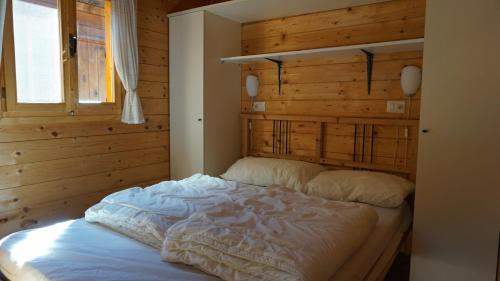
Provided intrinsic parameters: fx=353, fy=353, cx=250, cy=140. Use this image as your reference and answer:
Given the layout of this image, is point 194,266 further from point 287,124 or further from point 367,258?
point 287,124

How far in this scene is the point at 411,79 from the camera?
2428 mm

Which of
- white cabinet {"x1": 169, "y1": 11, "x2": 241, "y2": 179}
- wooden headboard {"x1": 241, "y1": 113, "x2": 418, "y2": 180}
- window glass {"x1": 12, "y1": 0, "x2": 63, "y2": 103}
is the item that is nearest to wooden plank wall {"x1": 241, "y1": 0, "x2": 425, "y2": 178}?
wooden headboard {"x1": 241, "y1": 113, "x2": 418, "y2": 180}

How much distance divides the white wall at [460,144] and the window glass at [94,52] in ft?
7.40

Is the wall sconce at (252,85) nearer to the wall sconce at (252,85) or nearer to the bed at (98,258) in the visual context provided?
the wall sconce at (252,85)

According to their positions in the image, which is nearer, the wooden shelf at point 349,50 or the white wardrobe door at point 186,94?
the wooden shelf at point 349,50

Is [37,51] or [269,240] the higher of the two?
[37,51]

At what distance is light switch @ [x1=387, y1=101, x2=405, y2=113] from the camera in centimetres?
258

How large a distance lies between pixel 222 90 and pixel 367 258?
1990 millimetres

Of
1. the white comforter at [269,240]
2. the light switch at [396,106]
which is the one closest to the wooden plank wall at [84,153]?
the white comforter at [269,240]

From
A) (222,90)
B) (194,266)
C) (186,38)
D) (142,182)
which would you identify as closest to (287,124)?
(222,90)

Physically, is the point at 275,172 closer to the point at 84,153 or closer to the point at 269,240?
the point at 269,240

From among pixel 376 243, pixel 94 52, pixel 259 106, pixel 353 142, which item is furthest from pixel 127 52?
pixel 376 243

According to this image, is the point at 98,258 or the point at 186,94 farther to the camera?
the point at 186,94

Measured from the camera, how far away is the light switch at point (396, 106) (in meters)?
2.58
